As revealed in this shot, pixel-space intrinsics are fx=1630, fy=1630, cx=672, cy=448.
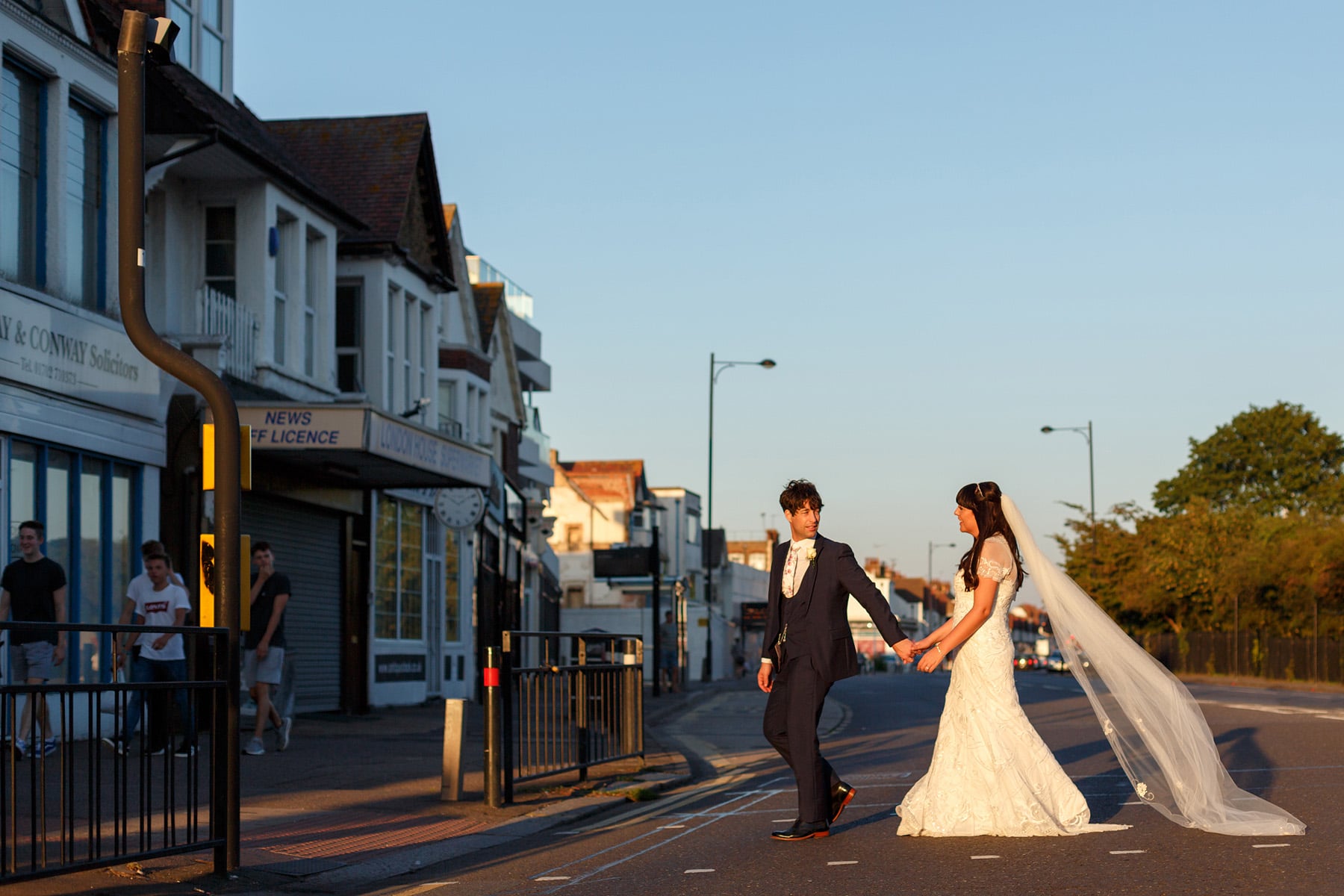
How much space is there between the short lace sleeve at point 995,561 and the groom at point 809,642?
0.57 metres

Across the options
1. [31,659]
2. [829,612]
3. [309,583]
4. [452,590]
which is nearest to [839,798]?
[829,612]

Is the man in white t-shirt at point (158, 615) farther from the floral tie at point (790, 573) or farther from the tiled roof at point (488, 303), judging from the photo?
the tiled roof at point (488, 303)

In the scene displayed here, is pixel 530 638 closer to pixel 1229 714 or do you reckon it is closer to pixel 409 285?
pixel 1229 714

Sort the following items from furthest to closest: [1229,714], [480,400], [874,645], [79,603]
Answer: [874,645]
[480,400]
[1229,714]
[79,603]

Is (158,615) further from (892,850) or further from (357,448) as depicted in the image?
(892,850)

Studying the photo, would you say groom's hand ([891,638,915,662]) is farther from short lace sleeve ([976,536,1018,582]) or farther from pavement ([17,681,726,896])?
pavement ([17,681,726,896])

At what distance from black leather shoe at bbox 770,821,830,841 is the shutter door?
523 inches

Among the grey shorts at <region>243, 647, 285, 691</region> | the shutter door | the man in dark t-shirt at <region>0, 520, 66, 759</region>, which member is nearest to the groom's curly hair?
the man in dark t-shirt at <region>0, 520, 66, 759</region>

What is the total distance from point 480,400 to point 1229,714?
1916cm

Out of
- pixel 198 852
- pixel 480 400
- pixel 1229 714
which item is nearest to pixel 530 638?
pixel 198 852

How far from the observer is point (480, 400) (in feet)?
116

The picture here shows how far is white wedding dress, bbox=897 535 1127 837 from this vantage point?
27.8 feet

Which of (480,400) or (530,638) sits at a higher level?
(480,400)

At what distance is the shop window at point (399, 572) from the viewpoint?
26828 mm
